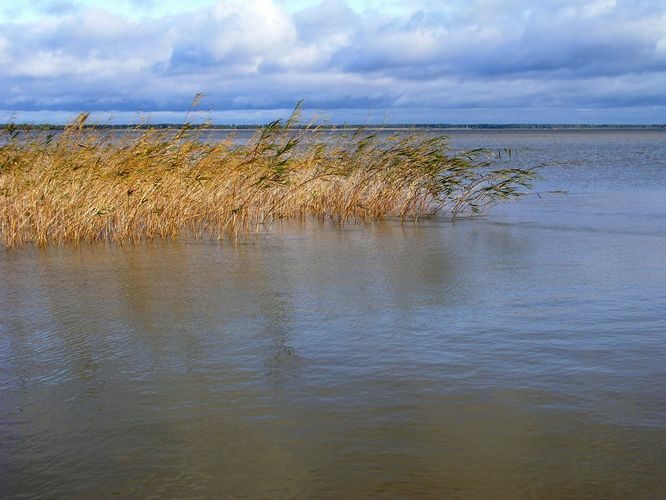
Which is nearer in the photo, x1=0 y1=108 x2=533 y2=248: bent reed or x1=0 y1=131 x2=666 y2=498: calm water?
x1=0 y1=131 x2=666 y2=498: calm water

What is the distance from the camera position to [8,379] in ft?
17.3

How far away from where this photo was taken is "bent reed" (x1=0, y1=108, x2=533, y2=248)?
11.7 metres

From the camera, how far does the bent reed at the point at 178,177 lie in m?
11.7

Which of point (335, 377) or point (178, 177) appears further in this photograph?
point (178, 177)

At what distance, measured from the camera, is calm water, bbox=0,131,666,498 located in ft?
12.4

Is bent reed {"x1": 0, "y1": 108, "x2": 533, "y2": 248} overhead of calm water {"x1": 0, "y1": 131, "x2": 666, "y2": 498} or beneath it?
overhead

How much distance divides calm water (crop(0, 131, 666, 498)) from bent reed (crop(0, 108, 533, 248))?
5.49 ft

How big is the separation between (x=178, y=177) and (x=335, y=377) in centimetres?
779

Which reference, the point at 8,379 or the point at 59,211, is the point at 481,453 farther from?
the point at 59,211

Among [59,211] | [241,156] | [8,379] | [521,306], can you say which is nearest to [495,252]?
[521,306]

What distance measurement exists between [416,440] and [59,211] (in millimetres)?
9099

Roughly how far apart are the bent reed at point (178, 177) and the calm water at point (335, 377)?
1.67 m

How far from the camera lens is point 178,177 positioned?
1230cm

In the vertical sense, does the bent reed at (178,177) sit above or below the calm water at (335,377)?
above
